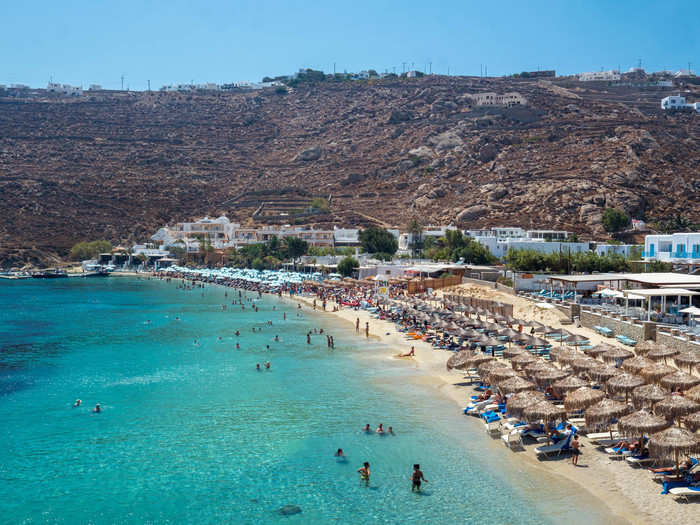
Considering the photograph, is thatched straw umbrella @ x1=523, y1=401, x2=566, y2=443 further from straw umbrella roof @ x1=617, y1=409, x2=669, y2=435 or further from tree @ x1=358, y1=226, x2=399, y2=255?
tree @ x1=358, y1=226, x2=399, y2=255

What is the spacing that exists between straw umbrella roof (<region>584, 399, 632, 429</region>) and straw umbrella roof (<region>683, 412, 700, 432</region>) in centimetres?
158

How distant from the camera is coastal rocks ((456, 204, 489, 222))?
88.6 m

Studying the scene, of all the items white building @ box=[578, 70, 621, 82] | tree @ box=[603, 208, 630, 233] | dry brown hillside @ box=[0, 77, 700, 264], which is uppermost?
white building @ box=[578, 70, 621, 82]

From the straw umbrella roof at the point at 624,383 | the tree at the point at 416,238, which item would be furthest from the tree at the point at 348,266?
the straw umbrella roof at the point at 624,383

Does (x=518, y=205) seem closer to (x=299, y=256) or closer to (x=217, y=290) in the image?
(x=299, y=256)

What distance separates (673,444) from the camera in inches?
598

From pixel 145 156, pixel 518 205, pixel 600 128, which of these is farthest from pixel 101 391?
pixel 145 156

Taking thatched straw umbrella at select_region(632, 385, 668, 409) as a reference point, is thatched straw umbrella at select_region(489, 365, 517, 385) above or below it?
below

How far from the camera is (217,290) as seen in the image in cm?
7506

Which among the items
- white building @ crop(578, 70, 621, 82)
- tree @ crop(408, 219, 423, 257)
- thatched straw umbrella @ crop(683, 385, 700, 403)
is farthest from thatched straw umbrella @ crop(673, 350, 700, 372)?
white building @ crop(578, 70, 621, 82)

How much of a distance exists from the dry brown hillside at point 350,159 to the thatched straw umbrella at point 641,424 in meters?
64.6

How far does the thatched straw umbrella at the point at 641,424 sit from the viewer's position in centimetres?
1638

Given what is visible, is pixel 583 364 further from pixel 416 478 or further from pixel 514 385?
pixel 416 478

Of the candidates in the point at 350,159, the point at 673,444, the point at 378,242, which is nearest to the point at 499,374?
the point at 673,444
